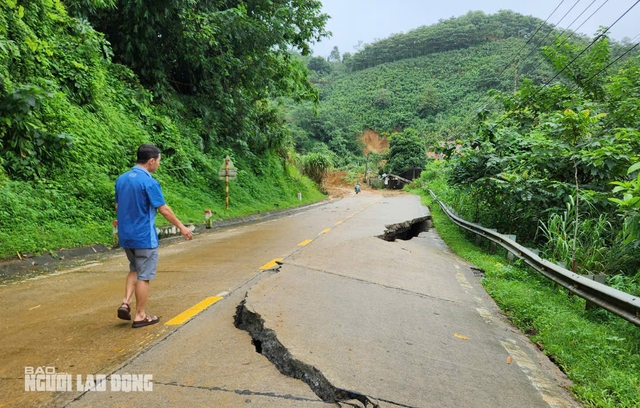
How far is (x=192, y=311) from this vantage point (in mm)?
3918

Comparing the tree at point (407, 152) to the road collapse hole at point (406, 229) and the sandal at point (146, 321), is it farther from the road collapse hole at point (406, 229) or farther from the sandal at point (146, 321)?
the sandal at point (146, 321)

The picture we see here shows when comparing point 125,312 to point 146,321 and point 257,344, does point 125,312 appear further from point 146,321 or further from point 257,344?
point 257,344

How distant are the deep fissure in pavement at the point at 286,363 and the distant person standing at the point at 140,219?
2.95 feet

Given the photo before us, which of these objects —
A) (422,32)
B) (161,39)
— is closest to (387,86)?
(422,32)

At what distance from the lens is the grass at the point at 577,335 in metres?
2.95

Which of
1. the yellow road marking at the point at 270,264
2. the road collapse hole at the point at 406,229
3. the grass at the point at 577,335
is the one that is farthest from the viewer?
the road collapse hole at the point at 406,229

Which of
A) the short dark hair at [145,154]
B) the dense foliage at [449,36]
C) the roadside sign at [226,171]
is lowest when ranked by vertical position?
the roadside sign at [226,171]

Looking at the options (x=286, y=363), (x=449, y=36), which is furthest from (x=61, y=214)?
(x=449, y=36)

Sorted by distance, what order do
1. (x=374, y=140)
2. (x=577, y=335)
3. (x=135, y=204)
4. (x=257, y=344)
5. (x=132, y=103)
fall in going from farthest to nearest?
1. (x=374, y=140)
2. (x=132, y=103)
3. (x=577, y=335)
4. (x=135, y=204)
5. (x=257, y=344)

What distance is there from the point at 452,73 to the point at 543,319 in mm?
87401

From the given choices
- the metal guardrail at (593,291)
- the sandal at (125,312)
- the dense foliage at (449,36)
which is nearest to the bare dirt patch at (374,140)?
the dense foliage at (449,36)

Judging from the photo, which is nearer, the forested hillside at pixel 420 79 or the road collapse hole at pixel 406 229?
the road collapse hole at pixel 406 229

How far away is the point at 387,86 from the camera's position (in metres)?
84.9

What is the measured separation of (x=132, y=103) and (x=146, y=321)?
10527 mm
